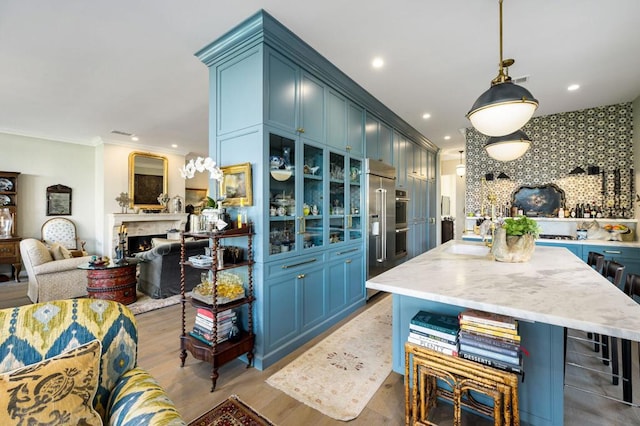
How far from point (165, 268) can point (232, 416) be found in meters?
2.90

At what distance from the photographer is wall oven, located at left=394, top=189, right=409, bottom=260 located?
4.67 metres

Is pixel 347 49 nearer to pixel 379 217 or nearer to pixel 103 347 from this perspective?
pixel 379 217

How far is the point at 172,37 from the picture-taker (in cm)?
253

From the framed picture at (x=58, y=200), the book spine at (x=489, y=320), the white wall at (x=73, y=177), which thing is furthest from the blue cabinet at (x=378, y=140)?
the framed picture at (x=58, y=200)

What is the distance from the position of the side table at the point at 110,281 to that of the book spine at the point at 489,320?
423 cm

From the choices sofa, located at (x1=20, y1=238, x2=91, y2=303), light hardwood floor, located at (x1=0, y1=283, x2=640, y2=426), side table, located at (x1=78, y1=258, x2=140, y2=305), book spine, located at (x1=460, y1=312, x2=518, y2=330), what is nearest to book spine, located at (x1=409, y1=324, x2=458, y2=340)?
book spine, located at (x1=460, y1=312, x2=518, y2=330)

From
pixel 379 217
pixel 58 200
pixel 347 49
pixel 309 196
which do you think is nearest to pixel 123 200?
pixel 58 200

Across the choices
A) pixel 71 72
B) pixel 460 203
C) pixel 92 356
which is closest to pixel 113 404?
pixel 92 356

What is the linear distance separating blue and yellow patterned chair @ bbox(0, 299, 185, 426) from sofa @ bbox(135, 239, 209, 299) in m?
2.75

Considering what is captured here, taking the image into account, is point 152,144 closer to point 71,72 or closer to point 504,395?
point 71,72

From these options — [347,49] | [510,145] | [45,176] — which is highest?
[347,49]

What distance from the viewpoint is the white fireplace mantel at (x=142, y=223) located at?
6031 millimetres

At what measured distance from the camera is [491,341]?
1351mm

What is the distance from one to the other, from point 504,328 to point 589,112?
503cm
